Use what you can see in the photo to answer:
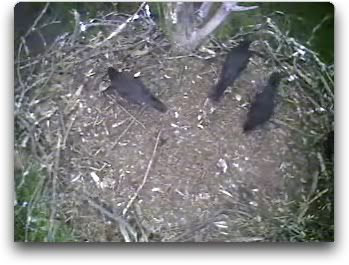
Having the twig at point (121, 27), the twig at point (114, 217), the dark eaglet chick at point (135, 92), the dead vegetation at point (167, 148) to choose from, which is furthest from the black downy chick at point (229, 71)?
the twig at point (114, 217)

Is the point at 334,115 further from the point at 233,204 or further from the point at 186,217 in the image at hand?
the point at 186,217

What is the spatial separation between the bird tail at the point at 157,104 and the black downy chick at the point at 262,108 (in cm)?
20

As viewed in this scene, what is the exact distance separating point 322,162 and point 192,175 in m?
0.32

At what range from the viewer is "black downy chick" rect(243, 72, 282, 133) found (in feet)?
3.81

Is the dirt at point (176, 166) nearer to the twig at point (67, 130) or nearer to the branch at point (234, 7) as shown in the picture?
the twig at point (67, 130)

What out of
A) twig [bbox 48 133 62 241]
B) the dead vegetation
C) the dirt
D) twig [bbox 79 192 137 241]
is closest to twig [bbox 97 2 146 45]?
the dead vegetation

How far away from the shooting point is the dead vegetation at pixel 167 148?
1.16 m

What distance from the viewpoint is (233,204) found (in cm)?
116

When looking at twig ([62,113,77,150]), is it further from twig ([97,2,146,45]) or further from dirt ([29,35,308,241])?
twig ([97,2,146,45])

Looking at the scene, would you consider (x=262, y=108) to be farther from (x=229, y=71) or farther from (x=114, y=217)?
(x=114, y=217)

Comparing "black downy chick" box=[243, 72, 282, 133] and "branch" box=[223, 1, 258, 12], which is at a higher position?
"branch" box=[223, 1, 258, 12]

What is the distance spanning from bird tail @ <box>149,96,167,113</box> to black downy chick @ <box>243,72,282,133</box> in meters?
0.20

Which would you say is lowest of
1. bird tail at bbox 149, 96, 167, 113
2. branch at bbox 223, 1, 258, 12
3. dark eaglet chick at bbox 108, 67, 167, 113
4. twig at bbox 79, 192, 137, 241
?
twig at bbox 79, 192, 137, 241
